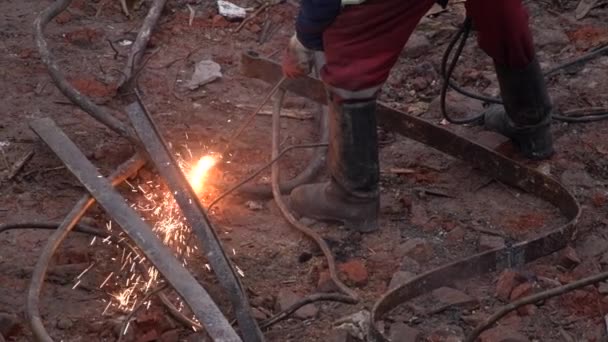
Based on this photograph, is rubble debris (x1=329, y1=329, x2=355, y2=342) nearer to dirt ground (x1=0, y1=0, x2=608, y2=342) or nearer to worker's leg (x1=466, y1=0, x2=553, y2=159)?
dirt ground (x1=0, y1=0, x2=608, y2=342)

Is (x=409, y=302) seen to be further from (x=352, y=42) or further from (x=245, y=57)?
(x=245, y=57)

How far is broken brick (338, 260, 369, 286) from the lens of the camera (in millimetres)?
4270

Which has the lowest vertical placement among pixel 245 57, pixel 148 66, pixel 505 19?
pixel 148 66

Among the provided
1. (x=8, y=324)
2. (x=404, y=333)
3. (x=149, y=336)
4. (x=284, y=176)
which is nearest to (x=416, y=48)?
(x=284, y=176)

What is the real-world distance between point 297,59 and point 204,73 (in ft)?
5.52

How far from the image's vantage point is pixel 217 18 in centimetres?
672

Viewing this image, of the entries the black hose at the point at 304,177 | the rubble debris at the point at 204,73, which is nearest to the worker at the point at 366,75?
the black hose at the point at 304,177

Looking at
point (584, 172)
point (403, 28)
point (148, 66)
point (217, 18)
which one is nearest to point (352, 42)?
point (403, 28)

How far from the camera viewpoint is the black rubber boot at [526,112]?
16.1ft

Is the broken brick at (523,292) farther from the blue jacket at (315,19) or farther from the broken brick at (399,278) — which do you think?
the blue jacket at (315,19)

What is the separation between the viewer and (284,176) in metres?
5.17

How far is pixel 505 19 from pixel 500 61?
0.32m

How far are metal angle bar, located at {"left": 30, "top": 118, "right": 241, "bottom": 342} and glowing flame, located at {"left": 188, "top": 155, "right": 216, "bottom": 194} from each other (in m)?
0.74

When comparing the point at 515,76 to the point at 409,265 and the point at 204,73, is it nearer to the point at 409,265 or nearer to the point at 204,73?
the point at 409,265
